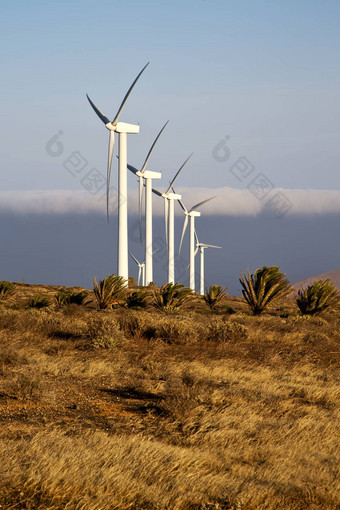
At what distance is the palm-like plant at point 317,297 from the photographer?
25578mm

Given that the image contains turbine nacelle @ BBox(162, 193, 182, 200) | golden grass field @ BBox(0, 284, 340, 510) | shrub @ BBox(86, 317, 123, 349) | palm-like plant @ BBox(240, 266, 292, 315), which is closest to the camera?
golden grass field @ BBox(0, 284, 340, 510)

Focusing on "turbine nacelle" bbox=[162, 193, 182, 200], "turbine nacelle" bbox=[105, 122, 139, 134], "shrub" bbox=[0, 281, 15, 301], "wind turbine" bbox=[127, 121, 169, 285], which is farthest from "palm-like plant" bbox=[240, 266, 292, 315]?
"turbine nacelle" bbox=[162, 193, 182, 200]

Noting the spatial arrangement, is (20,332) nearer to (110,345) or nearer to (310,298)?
(110,345)

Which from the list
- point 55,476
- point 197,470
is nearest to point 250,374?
point 197,470

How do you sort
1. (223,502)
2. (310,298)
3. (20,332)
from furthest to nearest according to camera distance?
(310,298)
(20,332)
(223,502)

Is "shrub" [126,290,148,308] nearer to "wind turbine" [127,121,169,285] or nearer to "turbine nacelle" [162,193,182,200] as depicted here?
"wind turbine" [127,121,169,285]

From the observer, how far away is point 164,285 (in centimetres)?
2783

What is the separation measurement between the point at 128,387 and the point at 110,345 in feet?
12.9

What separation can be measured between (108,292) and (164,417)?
1802cm

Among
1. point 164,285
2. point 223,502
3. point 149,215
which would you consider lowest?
point 223,502

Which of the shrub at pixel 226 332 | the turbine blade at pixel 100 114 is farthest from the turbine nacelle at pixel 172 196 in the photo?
the shrub at pixel 226 332

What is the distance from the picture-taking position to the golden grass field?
590 cm

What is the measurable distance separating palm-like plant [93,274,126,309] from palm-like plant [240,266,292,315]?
6449mm

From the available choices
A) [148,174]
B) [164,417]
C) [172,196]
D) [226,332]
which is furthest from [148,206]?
[164,417]
